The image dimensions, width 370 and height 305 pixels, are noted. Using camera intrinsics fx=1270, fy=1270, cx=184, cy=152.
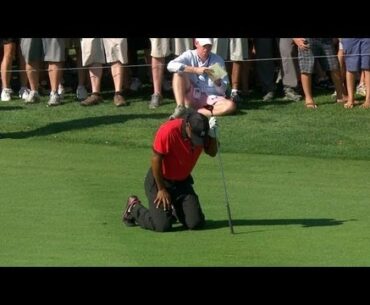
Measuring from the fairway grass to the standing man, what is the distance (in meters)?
0.14

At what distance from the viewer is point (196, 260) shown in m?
11.1

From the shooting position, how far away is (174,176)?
1259 centimetres

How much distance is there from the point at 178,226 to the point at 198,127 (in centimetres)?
129

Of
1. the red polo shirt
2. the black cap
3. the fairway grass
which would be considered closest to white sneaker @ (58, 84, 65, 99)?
the fairway grass

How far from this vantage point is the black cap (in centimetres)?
1206

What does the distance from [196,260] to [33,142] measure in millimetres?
6339

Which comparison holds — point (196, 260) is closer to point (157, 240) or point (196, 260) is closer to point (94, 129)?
point (157, 240)

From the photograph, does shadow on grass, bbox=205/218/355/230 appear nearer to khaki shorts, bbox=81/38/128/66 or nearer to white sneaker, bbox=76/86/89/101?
khaki shorts, bbox=81/38/128/66

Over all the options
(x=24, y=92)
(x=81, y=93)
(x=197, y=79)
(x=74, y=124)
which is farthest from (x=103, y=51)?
(x=197, y=79)

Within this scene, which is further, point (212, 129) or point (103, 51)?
point (103, 51)

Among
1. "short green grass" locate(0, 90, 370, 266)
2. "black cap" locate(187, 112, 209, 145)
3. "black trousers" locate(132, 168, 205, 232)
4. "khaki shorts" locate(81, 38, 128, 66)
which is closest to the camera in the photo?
"short green grass" locate(0, 90, 370, 266)

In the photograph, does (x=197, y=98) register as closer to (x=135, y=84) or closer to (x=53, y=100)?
(x=53, y=100)

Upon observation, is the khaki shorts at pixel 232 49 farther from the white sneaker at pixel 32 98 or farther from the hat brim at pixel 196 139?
the hat brim at pixel 196 139
